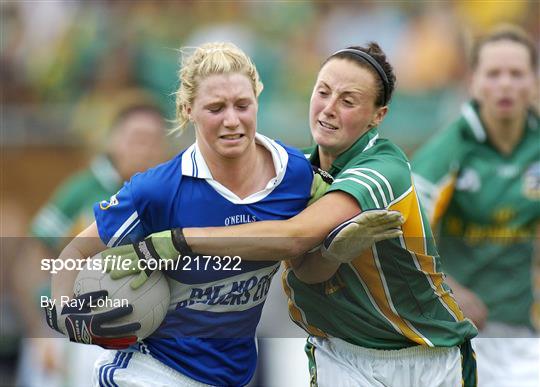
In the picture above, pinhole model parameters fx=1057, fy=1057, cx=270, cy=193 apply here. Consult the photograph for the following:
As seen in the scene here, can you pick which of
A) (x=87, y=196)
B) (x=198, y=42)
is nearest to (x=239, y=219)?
(x=87, y=196)

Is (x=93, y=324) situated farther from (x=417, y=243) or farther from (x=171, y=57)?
(x=171, y=57)

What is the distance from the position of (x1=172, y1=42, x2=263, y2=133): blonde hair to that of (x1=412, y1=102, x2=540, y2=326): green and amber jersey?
6.88ft

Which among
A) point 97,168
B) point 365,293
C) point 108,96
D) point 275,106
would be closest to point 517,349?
point 365,293

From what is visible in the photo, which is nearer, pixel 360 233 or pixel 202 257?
pixel 360 233

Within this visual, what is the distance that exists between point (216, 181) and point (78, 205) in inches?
121

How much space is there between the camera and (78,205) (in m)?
6.56

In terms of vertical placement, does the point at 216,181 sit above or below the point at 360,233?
above

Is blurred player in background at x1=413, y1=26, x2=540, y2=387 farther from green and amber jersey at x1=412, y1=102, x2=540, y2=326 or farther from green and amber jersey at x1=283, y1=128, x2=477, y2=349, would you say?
green and amber jersey at x1=283, y1=128, x2=477, y2=349

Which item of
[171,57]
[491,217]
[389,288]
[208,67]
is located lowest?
[389,288]

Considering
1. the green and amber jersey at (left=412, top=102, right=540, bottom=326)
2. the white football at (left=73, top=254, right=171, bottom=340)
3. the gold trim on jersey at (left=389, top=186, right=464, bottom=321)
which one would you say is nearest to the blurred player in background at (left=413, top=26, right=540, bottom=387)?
the green and amber jersey at (left=412, top=102, right=540, bottom=326)

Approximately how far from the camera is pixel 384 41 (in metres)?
9.84

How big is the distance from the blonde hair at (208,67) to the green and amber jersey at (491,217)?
2098 mm

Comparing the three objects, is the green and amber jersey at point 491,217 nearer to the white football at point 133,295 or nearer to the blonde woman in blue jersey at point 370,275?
the blonde woman in blue jersey at point 370,275

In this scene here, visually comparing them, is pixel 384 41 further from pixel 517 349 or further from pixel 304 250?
pixel 304 250
